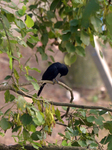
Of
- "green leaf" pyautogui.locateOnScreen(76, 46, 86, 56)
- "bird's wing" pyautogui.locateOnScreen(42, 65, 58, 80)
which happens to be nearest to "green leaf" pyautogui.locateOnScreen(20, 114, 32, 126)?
"green leaf" pyautogui.locateOnScreen(76, 46, 86, 56)

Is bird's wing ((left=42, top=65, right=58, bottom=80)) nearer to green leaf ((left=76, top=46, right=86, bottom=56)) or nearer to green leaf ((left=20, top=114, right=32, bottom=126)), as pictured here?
green leaf ((left=76, top=46, right=86, bottom=56))

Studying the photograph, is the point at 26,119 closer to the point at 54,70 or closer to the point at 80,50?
the point at 80,50

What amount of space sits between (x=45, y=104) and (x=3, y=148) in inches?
16.4

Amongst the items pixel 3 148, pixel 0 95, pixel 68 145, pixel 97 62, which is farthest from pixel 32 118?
pixel 0 95

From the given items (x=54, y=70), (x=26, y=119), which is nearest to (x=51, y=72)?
(x=54, y=70)

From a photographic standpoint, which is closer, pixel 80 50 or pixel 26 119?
pixel 26 119

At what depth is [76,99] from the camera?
3859mm

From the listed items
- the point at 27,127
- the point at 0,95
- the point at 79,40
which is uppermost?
the point at 79,40

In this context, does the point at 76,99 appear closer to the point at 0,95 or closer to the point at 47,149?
the point at 0,95

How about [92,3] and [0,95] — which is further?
[0,95]

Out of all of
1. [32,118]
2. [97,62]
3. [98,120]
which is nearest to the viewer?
[32,118]

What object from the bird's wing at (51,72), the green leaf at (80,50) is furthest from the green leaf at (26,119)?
the bird's wing at (51,72)

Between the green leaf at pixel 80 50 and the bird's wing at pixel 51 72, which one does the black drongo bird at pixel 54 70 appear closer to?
the bird's wing at pixel 51 72

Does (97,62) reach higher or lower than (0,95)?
higher
